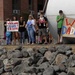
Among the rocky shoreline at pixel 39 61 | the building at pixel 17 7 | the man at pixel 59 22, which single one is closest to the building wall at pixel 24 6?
the building at pixel 17 7

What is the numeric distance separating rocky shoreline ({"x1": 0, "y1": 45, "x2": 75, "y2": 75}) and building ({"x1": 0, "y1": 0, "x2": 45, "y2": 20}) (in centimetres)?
2192

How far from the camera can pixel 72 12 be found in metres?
12.9

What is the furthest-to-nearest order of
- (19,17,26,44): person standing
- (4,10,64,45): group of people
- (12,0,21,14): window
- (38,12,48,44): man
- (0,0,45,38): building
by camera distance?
(12,0,21,14): window
(0,0,45,38): building
(19,17,26,44): person standing
(38,12,48,44): man
(4,10,64,45): group of people

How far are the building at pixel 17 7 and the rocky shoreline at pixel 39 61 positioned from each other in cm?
2192

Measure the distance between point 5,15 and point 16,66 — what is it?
23.9 m

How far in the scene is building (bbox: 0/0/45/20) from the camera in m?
35.0

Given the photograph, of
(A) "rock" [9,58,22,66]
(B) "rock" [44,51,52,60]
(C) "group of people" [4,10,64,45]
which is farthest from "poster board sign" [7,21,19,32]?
(B) "rock" [44,51,52,60]

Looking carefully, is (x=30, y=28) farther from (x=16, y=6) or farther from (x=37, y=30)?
(x=16, y=6)

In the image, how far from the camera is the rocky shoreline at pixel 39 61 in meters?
10.6

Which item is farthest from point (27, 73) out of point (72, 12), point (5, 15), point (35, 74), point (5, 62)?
point (5, 15)

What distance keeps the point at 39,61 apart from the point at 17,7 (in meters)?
27.1

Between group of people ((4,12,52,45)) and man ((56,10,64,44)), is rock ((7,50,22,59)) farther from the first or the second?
group of people ((4,12,52,45))

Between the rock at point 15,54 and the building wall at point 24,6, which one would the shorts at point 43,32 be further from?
the building wall at point 24,6

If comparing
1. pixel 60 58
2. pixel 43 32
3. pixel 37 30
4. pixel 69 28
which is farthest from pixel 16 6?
pixel 60 58
